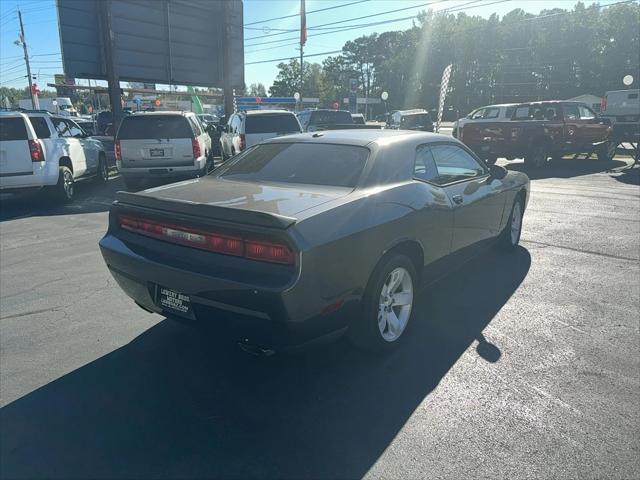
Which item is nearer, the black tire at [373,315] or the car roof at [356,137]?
the black tire at [373,315]

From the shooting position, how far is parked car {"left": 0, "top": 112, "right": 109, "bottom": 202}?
902 centimetres

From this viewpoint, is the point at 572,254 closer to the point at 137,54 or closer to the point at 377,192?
the point at 377,192

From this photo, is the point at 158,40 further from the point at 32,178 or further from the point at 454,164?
the point at 454,164

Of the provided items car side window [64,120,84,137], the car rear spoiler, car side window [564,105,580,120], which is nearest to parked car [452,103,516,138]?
car side window [564,105,580,120]

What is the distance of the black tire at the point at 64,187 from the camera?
9.92 metres

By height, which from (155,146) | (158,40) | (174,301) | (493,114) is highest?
(158,40)

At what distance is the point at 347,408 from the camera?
2.95 meters

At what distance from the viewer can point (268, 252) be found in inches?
109

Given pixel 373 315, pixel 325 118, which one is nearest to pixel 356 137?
pixel 373 315

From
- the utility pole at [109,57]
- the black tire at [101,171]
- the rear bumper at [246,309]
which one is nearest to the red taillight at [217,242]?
the rear bumper at [246,309]

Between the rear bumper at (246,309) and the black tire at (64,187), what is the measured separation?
792cm

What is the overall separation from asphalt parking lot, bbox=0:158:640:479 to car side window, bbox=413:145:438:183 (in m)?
1.21

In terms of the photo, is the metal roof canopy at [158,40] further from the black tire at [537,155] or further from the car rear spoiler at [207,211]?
the car rear spoiler at [207,211]

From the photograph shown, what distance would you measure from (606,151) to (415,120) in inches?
342
